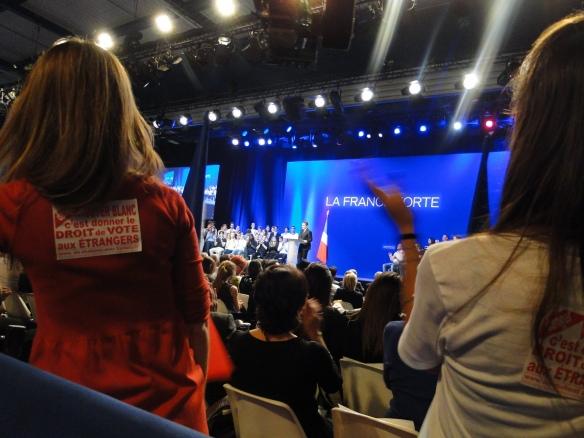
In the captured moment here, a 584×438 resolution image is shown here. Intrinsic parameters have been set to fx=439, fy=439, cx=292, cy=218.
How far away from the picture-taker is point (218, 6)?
6.41 m

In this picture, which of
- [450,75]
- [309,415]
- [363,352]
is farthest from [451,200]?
[309,415]

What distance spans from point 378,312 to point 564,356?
1795 mm

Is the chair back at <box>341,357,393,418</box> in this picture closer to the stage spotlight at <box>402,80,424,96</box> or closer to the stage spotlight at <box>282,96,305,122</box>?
the stage spotlight at <box>402,80,424,96</box>

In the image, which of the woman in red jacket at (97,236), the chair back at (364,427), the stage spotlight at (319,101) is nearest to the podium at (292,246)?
the stage spotlight at (319,101)

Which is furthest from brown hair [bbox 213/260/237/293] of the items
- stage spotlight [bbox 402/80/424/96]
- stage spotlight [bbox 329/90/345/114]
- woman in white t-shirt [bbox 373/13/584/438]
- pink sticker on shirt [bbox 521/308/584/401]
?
stage spotlight [bbox 329/90/345/114]

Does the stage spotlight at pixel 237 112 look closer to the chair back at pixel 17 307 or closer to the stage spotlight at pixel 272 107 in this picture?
the stage spotlight at pixel 272 107

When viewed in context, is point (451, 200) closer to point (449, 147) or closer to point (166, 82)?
point (449, 147)

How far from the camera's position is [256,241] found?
40.4ft

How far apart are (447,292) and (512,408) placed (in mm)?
189

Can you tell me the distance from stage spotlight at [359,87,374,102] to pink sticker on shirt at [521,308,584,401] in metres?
8.27

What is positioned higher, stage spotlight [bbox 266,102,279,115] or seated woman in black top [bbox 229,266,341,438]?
stage spotlight [bbox 266,102,279,115]

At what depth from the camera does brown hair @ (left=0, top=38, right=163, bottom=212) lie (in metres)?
0.84

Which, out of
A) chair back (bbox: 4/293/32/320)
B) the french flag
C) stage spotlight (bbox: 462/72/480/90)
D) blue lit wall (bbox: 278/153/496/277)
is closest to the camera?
chair back (bbox: 4/293/32/320)

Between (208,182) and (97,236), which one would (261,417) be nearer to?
(97,236)
